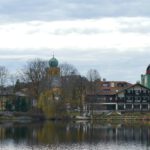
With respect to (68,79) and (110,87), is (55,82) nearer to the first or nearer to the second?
(68,79)

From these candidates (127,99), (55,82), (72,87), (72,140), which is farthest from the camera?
(127,99)

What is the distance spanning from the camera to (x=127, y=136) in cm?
5756

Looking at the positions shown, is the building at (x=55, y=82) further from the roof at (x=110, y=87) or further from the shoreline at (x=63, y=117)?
the roof at (x=110, y=87)

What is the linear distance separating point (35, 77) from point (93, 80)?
1574 cm

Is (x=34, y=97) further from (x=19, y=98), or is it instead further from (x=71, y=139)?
(x=71, y=139)

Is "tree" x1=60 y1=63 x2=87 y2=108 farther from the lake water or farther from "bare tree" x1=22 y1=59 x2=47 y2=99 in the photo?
the lake water

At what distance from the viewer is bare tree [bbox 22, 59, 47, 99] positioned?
96.3m

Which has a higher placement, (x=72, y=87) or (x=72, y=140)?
(x=72, y=87)

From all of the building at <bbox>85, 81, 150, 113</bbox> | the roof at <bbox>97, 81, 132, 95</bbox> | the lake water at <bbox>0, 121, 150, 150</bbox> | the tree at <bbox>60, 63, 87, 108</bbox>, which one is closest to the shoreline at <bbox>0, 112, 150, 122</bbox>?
the tree at <bbox>60, 63, 87, 108</bbox>

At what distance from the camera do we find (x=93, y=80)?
10931 centimetres

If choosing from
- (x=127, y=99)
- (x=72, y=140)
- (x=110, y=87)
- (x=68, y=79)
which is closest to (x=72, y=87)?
(x=68, y=79)

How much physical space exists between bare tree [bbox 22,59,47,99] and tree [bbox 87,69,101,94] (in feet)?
36.7

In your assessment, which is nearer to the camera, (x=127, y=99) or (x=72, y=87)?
(x=72, y=87)

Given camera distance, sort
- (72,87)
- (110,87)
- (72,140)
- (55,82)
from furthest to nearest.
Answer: (110,87) < (55,82) < (72,87) < (72,140)
